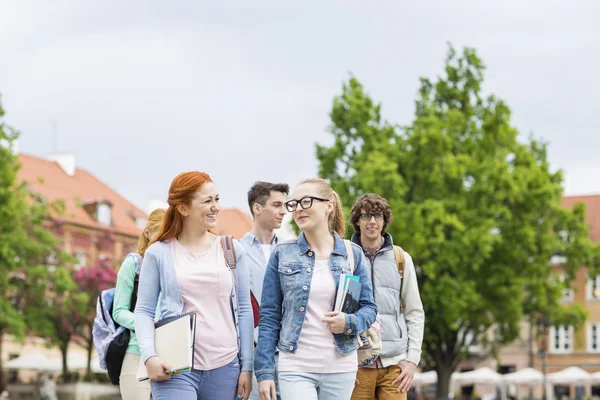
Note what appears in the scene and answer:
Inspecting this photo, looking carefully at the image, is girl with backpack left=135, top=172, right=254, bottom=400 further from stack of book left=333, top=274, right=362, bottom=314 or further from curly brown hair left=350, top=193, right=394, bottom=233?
curly brown hair left=350, top=193, right=394, bottom=233

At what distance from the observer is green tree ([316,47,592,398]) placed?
130ft

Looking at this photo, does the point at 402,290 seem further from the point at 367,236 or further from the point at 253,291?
the point at 253,291

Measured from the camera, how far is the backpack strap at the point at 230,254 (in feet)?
20.2

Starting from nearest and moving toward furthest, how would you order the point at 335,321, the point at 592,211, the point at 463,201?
the point at 335,321 < the point at 463,201 < the point at 592,211

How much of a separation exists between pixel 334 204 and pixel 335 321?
2.54ft

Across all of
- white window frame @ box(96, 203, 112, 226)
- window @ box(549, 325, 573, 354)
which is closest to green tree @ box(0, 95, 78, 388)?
white window frame @ box(96, 203, 112, 226)

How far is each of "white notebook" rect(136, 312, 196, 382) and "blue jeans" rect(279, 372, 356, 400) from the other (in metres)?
0.59

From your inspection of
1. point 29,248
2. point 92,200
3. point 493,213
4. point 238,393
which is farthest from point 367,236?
point 92,200

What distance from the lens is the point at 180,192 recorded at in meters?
6.10

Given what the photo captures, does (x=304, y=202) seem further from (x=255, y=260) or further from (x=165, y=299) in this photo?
(x=255, y=260)

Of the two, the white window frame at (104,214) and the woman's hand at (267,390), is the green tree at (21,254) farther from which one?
the woman's hand at (267,390)

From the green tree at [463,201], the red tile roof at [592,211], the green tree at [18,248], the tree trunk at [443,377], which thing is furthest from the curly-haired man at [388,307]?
the red tile roof at [592,211]

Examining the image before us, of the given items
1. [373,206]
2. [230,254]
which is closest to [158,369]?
[230,254]

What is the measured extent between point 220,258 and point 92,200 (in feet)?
216
